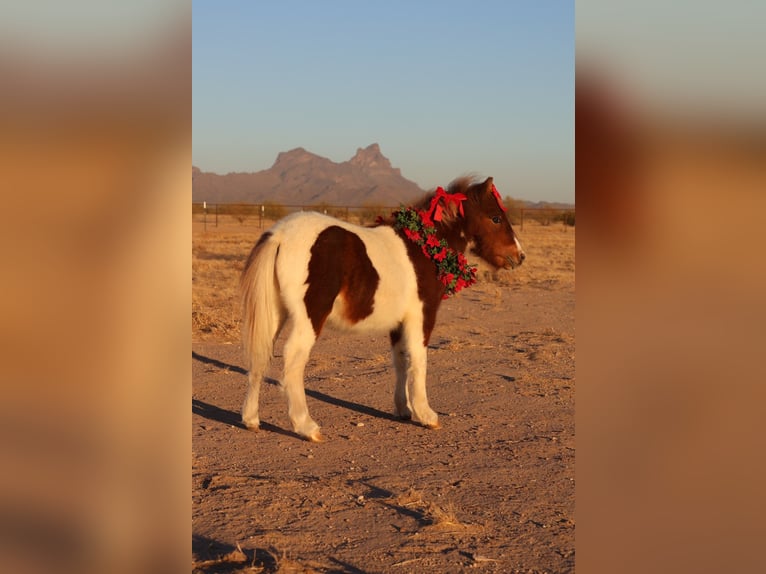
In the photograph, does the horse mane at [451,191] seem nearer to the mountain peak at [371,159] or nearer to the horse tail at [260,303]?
the horse tail at [260,303]

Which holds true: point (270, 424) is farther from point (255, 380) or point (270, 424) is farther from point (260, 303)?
point (260, 303)

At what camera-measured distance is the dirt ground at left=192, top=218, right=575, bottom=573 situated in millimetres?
3986

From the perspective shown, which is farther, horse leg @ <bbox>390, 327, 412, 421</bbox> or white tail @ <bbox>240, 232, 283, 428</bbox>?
horse leg @ <bbox>390, 327, 412, 421</bbox>

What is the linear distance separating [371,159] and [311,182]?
78.0 feet

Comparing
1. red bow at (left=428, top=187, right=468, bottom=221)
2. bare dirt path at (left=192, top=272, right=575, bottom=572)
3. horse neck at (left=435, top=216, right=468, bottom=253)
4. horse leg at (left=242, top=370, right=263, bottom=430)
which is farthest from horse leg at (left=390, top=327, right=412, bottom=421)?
horse leg at (left=242, top=370, right=263, bottom=430)

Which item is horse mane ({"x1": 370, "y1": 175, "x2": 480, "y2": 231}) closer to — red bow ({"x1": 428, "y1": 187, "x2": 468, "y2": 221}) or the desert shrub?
red bow ({"x1": 428, "y1": 187, "x2": 468, "y2": 221})

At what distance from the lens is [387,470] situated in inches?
215

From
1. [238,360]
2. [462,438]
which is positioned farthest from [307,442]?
[238,360]
